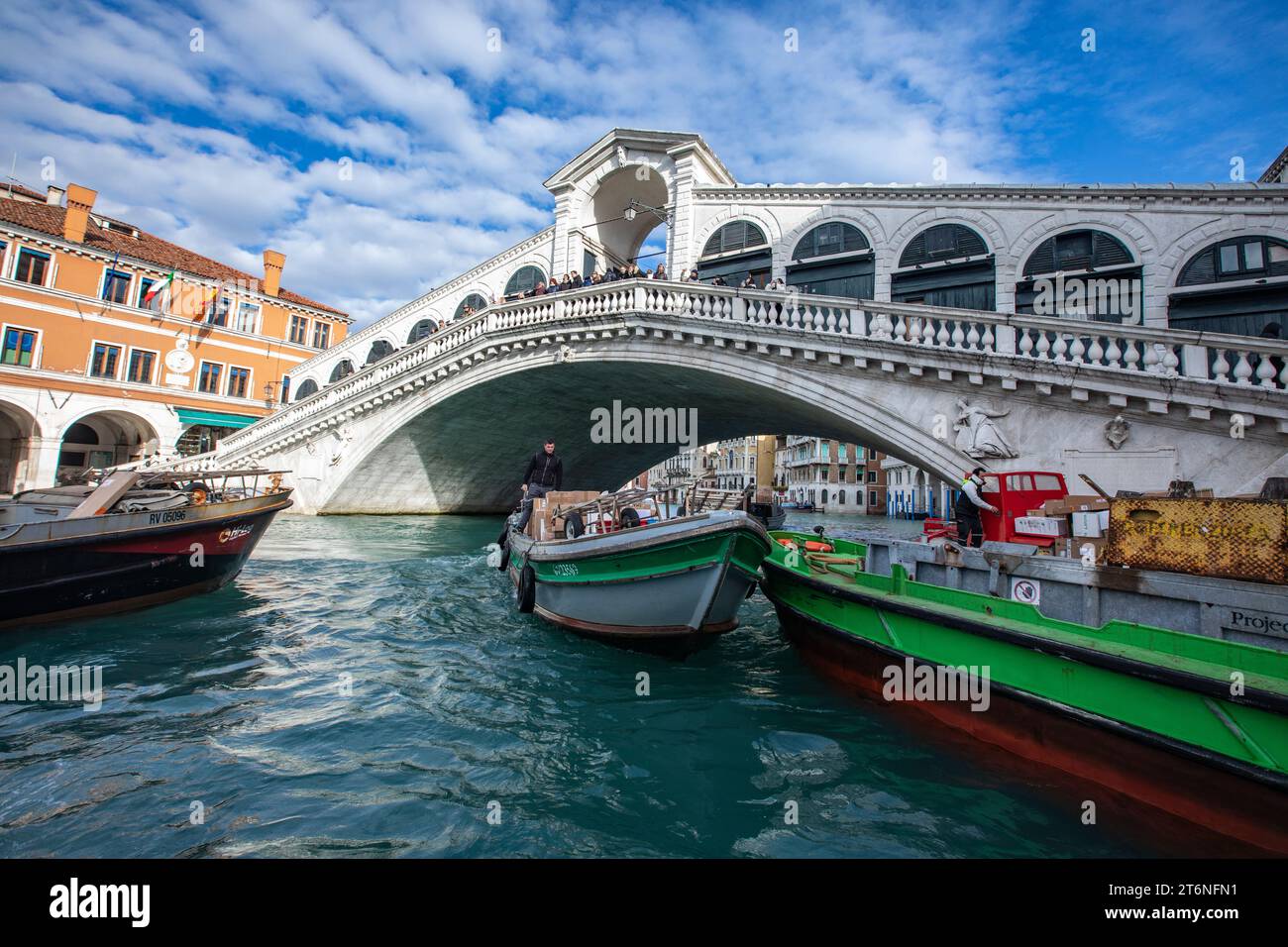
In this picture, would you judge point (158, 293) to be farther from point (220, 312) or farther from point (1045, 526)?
point (1045, 526)

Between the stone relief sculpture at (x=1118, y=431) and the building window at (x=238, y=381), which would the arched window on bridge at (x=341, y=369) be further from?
the stone relief sculpture at (x=1118, y=431)

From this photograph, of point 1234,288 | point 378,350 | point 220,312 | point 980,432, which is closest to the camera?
point 980,432

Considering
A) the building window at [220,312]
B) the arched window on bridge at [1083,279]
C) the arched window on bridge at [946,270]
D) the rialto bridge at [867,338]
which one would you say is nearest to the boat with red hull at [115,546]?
the rialto bridge at [867,338]

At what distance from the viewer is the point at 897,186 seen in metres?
14.5

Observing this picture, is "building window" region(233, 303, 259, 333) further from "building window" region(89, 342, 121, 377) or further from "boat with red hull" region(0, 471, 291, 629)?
"boat with red hull" region(0, 471, 291, 629)

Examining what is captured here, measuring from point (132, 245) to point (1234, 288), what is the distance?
37.8 m

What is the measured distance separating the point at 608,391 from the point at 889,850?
16776 mm

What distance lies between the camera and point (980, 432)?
34.3ft

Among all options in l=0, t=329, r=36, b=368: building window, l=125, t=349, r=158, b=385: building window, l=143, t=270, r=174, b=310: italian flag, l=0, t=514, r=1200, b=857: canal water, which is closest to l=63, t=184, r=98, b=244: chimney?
l=143, t=270, r=174, b=310: italian flag

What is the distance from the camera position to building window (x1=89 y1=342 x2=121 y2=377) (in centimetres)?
2391

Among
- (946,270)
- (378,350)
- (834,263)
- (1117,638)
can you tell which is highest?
(378,350)

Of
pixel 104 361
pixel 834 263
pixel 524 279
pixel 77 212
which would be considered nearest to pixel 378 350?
pixel 524 279
